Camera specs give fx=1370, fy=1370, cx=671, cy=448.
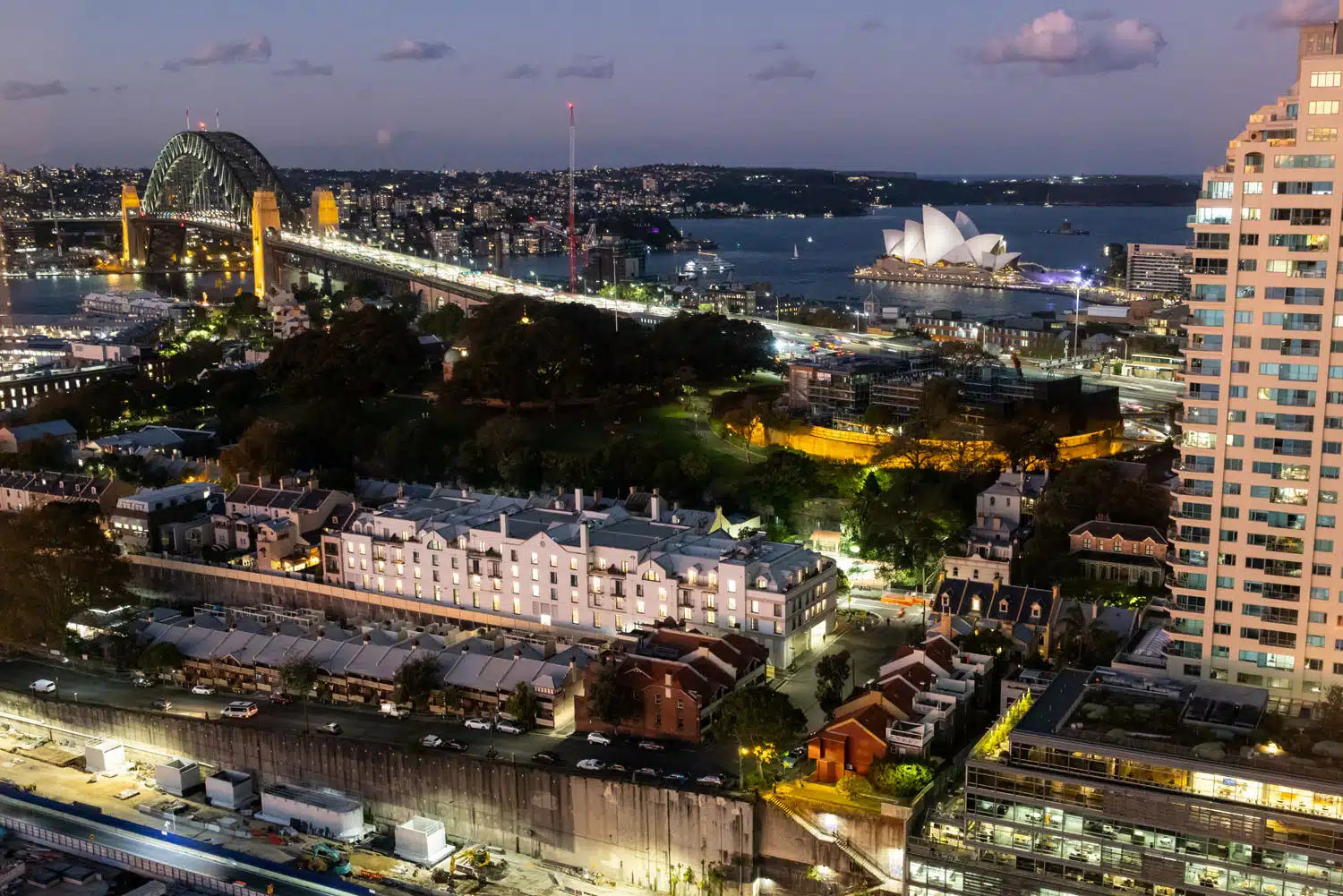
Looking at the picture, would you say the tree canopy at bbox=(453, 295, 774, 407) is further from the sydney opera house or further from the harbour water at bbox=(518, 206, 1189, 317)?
the sydney opera house

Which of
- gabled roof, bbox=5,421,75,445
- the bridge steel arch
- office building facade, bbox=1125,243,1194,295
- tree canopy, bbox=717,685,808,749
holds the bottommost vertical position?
tree canopy, bbox=717,685,808,749

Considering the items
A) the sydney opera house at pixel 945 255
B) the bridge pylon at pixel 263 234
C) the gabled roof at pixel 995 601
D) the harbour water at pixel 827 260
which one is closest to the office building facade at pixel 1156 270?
the harbour water at pixel 827 260

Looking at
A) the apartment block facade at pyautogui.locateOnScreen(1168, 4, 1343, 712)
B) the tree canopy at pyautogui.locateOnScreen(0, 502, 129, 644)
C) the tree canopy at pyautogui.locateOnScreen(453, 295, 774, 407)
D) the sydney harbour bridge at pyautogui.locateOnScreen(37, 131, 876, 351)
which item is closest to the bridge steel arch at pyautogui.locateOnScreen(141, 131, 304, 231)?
the sydney harbour bridge at pyautogui.locateOnScreen(37, 131, 876, 351)

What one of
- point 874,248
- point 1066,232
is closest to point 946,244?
point 874,248

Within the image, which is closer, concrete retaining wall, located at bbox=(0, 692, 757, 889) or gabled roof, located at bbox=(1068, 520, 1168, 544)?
concrete retaining wall, located at bbox=(0, 692, 757, 889)

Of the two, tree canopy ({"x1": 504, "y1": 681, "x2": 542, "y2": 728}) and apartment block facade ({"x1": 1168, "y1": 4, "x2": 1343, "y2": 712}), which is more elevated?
apartment block facade ({"x1": 1168, "y1": 4, "x2": 1343, "y2": 712})

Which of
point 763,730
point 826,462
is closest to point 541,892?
point 763,730

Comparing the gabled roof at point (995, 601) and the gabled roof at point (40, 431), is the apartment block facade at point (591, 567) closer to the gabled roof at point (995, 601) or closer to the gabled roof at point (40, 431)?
the gabled roof at point (995, 601)

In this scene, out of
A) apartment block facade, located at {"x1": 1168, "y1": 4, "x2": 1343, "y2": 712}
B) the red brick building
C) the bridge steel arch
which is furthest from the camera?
the bridge steel arch
